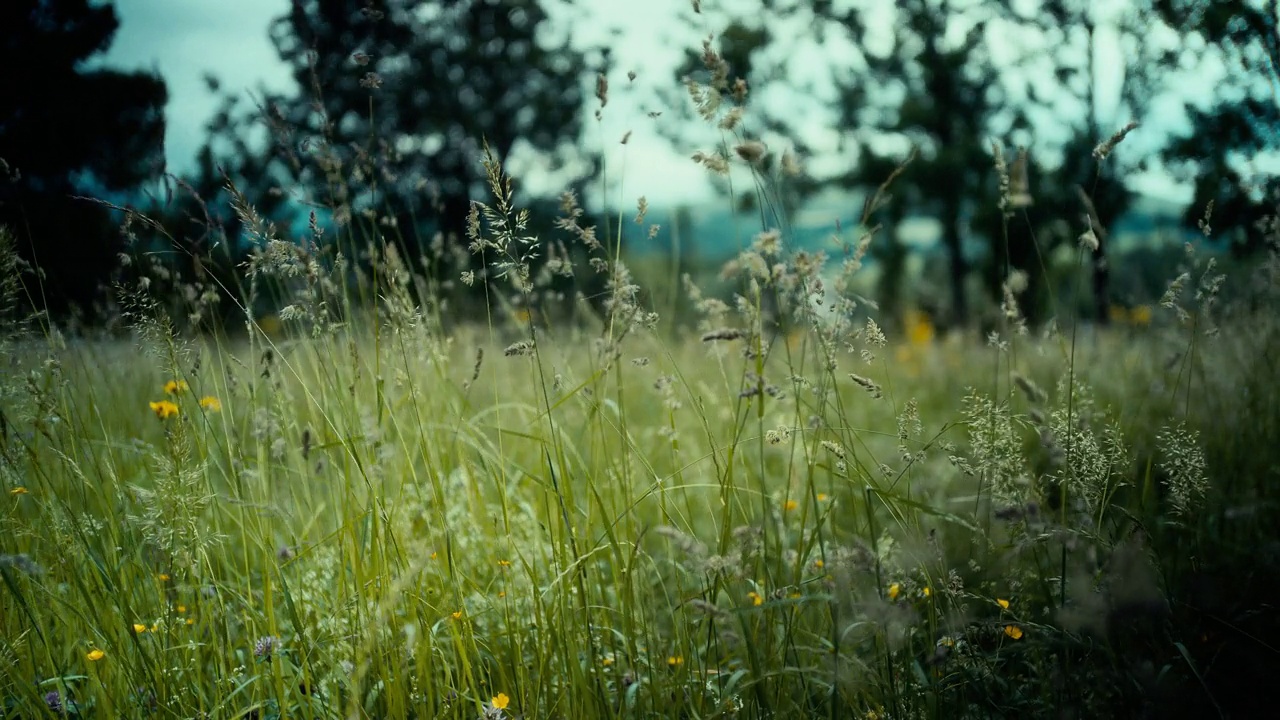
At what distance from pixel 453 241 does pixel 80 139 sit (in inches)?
87.3

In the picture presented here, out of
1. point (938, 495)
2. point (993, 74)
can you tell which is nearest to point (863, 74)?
point (993, 74)

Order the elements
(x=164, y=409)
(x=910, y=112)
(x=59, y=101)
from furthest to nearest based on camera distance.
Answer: (x=910, y=112)
(x=59, y=101)
(x=164, y=409)

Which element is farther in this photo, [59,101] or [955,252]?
[955,252]

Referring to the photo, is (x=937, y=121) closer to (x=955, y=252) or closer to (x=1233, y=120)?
(x=955, y=252)

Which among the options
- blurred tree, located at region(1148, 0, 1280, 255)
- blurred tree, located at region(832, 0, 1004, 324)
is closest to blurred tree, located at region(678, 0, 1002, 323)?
blurred tree, located at region(832, 0, 1004, 324)

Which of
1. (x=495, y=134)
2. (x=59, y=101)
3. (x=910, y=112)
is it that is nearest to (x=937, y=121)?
(x=910, y=112)

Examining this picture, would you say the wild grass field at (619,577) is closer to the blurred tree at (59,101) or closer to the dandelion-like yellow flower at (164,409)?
the dandelion-like yellow flower at (164,409)

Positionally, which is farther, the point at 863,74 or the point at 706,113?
the point at 863,74

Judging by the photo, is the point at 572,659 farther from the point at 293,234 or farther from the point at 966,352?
the point at 966,352

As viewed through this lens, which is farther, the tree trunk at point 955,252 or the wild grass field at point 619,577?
the tree trunk at point 955,252

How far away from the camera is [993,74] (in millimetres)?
14047

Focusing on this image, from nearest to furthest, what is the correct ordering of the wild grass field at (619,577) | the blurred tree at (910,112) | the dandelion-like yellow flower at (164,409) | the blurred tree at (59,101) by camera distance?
the wild grass field at (619,577) → the dandelion-like yellow flower at (164,409) → the blurred tree at (59,101) → the blurred tree at (910,112)

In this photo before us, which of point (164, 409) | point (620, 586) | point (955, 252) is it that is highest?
point (955, 252)

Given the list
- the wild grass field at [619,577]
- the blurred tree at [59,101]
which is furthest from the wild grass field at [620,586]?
the blurred tree at [59,101]
